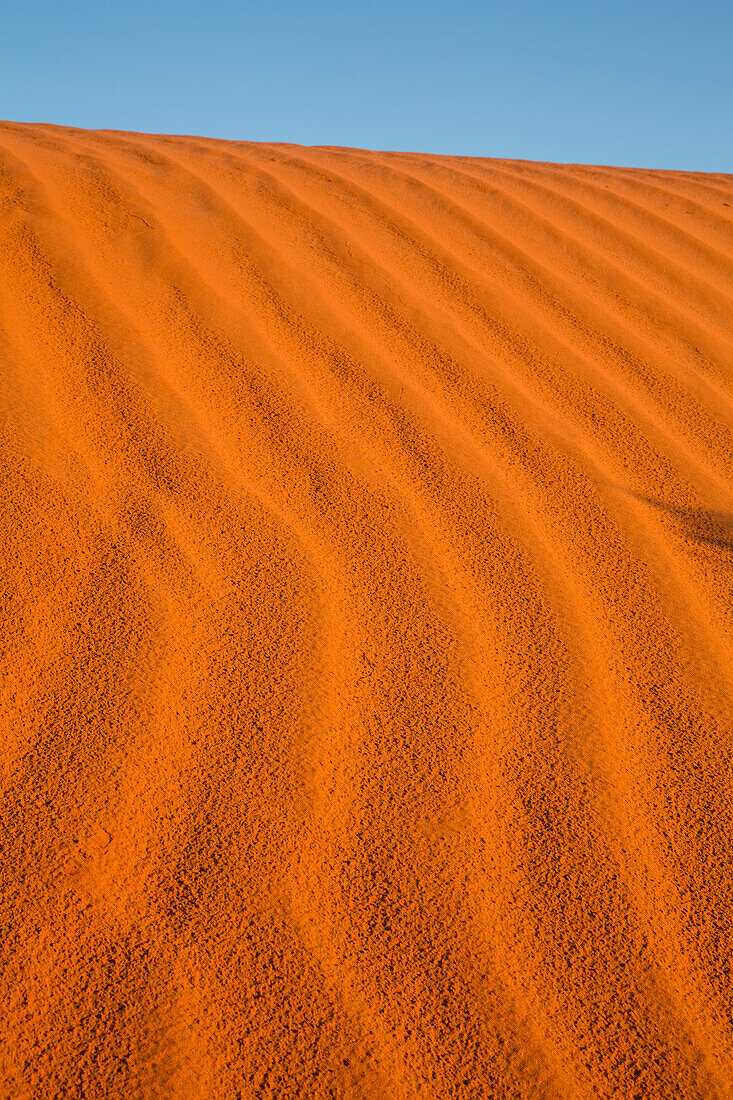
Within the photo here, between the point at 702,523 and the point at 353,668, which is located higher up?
the point at 702,523

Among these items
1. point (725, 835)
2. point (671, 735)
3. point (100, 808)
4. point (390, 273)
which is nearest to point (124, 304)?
point (390, 273)

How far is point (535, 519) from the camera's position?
1.92m

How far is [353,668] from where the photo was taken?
1462 mm

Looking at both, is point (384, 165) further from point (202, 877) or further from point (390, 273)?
point (202, 877)

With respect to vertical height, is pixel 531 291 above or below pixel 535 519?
above

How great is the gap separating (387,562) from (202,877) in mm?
777

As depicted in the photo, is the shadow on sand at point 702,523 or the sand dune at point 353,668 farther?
the shadow on sand at point 702,523

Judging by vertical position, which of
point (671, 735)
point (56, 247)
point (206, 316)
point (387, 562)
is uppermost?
point (56, 247)

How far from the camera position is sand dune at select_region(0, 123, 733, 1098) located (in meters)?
0.97

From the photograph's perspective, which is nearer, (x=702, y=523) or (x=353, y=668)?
(x=353, y=668)

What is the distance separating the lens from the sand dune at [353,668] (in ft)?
3.19

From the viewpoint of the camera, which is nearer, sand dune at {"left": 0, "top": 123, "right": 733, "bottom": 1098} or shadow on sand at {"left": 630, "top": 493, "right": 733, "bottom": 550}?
sand dune at {"left": 0, "top": 123, "right": 733, "bottom": 1098}

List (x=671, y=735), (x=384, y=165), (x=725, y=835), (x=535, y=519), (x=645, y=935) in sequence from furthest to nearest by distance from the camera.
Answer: (x=384, y=165)
(x=535, y=519)
(x=671, y=735)
(x=725, y=835)
(x=645, y=935)

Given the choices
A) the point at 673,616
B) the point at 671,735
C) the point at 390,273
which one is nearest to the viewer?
the point at 671,735
